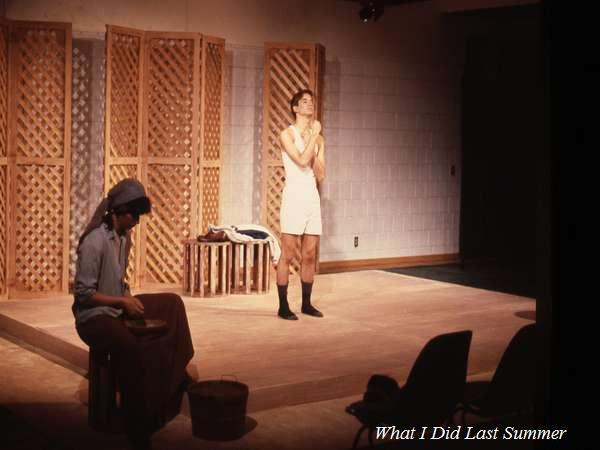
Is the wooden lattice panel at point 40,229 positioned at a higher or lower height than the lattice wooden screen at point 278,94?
lower

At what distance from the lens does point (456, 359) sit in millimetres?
3621

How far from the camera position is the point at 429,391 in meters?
3.51

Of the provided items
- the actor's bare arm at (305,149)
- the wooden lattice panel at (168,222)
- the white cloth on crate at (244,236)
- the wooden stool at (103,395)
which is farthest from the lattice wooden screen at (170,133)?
the wooden stool at (103,395)

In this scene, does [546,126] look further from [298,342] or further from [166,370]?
[298,342]

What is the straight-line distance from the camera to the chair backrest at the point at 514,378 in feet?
12.4

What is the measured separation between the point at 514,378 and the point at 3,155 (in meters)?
4.64

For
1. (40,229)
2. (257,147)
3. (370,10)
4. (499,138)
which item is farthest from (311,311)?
(499,138)

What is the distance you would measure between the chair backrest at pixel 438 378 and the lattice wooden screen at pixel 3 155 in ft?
14.7

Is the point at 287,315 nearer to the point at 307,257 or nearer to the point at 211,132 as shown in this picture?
the point at 307,257

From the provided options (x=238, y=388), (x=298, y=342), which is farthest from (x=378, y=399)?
(x=298, y=342)

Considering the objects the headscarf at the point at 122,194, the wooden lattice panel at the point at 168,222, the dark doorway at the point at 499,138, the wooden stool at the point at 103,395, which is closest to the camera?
the headscarf at the point at 122,194

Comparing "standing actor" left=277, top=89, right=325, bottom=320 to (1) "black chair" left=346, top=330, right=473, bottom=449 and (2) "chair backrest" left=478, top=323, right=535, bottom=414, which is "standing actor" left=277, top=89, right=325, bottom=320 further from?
(1) "black chair" left=346, top=330, right=473, bottom=449

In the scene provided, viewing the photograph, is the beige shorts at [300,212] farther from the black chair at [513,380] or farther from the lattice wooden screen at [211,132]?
the black chair at [513,380]

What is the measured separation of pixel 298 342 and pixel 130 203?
1.90m
